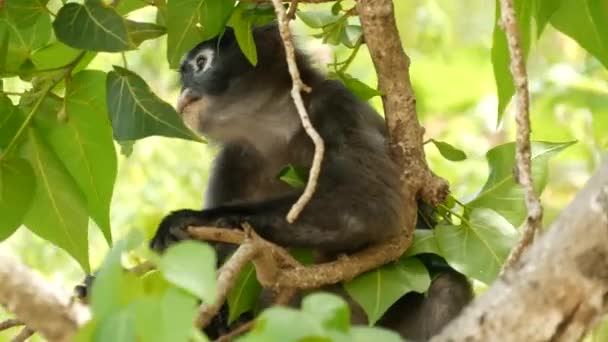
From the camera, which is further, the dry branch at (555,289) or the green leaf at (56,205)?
the green leaf at (56,205)

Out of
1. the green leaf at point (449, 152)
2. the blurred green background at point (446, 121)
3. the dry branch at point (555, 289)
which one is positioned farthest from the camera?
the blurred green background at point (446, 121)

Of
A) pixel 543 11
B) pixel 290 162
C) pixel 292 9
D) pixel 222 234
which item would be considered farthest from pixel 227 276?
pixel 290 162

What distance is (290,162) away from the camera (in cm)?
312

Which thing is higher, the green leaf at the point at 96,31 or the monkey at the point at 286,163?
the green leaf at the point at 96,31

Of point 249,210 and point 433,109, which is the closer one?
point 249,210

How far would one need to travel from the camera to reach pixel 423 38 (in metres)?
6.52

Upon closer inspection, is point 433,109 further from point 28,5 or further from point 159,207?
point 28,5

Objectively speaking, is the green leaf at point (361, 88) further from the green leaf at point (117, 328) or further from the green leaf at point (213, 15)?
the green leaf at point (117, 328)

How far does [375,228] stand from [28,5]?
874 millimetres

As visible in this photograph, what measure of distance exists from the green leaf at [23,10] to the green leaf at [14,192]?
10.7 inches

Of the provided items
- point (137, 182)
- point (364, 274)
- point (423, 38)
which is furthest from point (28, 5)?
point (423, 38)

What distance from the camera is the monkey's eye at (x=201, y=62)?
311cm

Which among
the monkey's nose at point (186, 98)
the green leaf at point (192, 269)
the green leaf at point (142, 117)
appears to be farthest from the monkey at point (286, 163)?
the green leaf at point (192, 269)

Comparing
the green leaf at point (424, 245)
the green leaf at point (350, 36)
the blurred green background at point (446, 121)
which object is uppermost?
the green leaf at point (350, 36)
